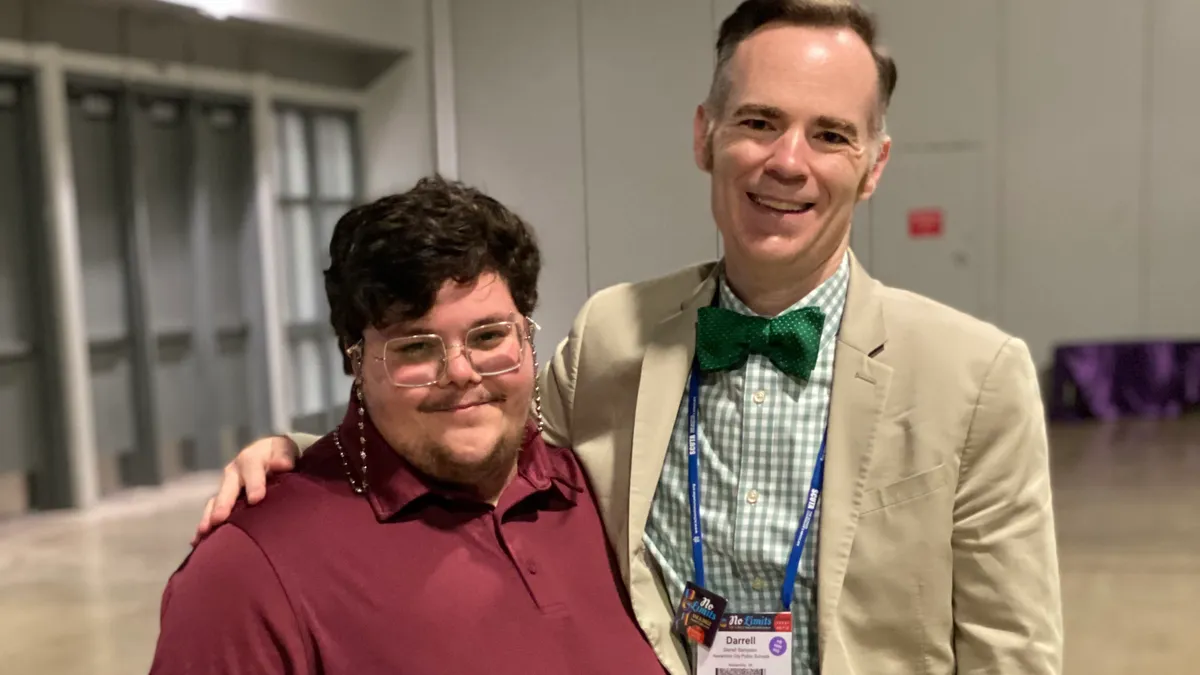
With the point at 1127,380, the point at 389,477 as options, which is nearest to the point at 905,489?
the point at 389,477

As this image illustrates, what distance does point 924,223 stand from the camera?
24.8ft

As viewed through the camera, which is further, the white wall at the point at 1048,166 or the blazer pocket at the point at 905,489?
the white wall at the point at 1048,166

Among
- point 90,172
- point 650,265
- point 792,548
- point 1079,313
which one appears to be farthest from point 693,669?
point 1079,313

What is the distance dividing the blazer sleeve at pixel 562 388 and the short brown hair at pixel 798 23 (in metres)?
0.46

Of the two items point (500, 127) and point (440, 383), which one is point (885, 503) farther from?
point (500, 127)

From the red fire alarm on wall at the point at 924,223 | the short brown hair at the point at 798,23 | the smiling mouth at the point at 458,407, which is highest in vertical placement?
the short brown hair at the point at 798,23

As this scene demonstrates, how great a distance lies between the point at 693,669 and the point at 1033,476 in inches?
23.3

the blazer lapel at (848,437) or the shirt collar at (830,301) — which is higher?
the shirt collar at (830,301)

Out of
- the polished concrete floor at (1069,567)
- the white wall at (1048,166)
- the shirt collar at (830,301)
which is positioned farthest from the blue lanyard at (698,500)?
the white wall at (1048,166)

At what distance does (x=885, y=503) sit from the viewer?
1527 mm

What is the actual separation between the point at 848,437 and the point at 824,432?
0.05 metres

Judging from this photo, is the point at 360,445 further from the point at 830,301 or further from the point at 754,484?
the point at 830,301

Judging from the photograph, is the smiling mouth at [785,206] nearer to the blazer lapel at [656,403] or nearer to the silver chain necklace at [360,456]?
the blazer lapel at [656,403]

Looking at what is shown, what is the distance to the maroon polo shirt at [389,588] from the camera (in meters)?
1.31
